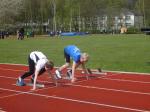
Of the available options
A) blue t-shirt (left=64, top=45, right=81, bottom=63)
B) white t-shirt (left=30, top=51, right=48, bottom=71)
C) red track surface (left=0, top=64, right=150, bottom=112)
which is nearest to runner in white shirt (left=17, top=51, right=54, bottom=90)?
white t-shirt (left=30, top=51, right=48, bottom=71)

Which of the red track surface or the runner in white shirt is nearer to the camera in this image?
the red track surface

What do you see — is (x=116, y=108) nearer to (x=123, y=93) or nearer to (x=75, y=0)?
(x=123, y=93)

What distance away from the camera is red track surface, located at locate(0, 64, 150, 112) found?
9.31 metres

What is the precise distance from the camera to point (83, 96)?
10680mm

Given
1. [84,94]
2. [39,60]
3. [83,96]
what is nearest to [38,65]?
[39,60]

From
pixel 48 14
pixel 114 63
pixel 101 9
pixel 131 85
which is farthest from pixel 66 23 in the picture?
pixel 131 85

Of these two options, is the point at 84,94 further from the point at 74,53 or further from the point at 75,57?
the point at 74,53

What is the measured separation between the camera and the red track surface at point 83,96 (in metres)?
9.31

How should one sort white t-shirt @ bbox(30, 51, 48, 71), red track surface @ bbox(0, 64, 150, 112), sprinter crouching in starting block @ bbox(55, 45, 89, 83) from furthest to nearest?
sprinter crouching in starting block @ bbox(55, 45, 89, 83), white t-shirt @ bbox(30, 51, 48, 71), red track surface @ bbox(0, 64, 150, 112)

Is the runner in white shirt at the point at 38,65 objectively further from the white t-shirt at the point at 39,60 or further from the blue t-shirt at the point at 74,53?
the blue t-shirt at the point at 74,53

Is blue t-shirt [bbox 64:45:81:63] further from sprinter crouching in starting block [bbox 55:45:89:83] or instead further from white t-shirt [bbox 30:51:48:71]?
white t-shirt [bbox 30:51:48:71]

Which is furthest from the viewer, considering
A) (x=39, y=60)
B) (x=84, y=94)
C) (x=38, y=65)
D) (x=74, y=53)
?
(x=74, y=53)

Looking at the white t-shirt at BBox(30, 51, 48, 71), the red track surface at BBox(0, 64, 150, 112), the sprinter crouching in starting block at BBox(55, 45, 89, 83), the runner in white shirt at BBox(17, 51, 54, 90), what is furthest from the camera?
the sprinter crouching in starting block at BBox(55, 45, 89, 83)

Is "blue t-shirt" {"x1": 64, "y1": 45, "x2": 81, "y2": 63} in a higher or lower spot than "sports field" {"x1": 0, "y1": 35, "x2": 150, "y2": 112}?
higher
